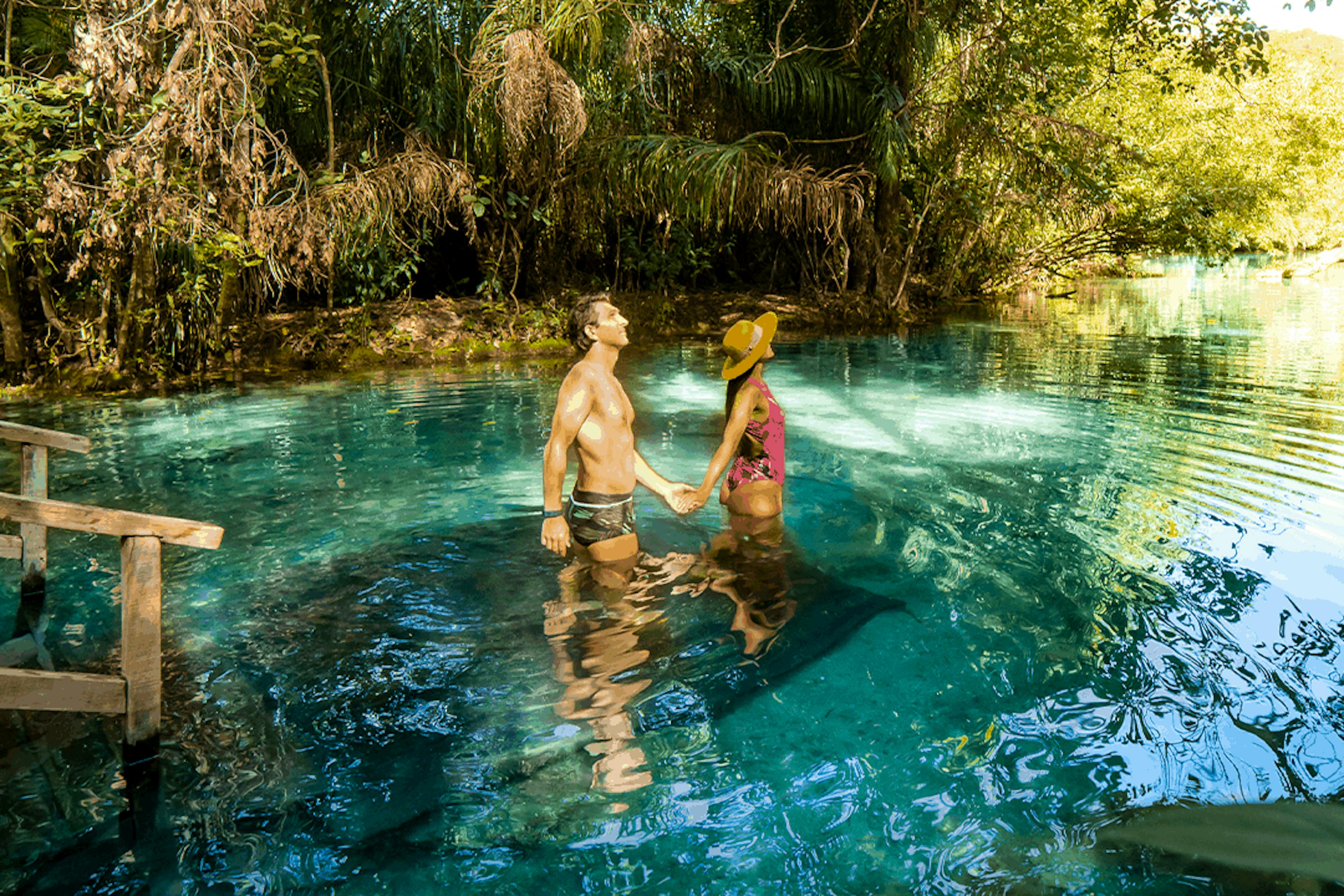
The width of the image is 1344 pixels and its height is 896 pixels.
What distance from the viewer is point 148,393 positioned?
38.5 ft

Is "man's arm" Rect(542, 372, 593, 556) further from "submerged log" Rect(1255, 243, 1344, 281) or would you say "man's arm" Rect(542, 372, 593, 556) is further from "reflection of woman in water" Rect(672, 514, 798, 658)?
"submerged log" Rect(1255, 243, 1344, 281)

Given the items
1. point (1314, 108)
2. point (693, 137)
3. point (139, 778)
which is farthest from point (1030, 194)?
point (1314, 108)

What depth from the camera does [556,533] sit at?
491 centimetres

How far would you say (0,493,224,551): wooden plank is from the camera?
311 cm

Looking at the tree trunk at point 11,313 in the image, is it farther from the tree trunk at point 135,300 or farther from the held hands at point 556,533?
the held hands at point 556,533

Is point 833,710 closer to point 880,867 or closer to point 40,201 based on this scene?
point 880,867

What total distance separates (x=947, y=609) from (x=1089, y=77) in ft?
59.7

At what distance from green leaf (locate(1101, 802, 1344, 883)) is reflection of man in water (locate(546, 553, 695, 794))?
1696 mm

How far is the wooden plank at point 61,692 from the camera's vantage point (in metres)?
3.03

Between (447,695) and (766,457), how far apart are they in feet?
8.22

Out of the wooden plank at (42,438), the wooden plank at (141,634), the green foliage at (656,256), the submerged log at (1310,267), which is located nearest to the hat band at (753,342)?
the wooden plank at (141,634)

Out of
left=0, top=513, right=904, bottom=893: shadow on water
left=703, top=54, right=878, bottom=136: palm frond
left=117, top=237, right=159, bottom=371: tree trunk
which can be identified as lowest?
left=0, top=513, right=904, bottom=893: shadow on water

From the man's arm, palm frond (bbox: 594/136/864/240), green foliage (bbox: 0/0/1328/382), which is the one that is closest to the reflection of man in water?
the man's arm

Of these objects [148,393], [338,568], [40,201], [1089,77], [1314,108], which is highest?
[1314,108]
